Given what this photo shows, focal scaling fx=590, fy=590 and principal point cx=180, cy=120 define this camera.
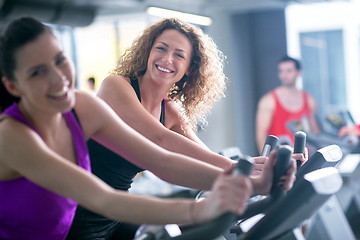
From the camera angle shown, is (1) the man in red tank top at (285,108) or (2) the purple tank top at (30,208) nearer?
(2) the purple tank top at (30,208)

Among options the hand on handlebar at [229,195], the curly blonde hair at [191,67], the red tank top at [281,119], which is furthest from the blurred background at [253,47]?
the hand on handlebar at [229,195]

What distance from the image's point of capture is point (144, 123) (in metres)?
2.02

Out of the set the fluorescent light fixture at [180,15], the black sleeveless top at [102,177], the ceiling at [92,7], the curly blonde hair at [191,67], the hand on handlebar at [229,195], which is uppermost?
the ceiling at [92,7]

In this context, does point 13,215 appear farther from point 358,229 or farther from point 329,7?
point 329,7

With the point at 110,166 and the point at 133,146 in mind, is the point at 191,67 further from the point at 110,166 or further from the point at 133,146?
the point at 133,146

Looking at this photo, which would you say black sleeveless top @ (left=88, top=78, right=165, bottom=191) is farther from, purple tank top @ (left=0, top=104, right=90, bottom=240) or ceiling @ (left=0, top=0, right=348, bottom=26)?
ceiling @ (left=0, top=0, right=348, bottom=26)

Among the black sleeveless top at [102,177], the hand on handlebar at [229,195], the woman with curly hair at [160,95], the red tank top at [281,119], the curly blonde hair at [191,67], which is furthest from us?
the red tank top at [281,119]

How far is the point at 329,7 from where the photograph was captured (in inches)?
361

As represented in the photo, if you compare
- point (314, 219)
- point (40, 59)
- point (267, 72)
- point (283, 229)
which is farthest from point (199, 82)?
point (267, 72)

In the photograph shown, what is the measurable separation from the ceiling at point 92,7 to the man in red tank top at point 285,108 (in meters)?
2.36

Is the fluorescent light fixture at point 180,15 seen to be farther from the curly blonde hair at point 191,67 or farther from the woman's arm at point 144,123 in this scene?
the woman's arm at point 144,123

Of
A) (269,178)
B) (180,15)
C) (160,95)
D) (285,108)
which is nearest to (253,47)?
(180,15)

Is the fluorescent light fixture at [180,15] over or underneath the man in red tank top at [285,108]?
over

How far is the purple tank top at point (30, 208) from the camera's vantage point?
1.42m
